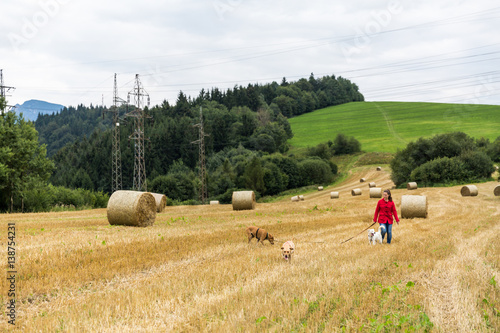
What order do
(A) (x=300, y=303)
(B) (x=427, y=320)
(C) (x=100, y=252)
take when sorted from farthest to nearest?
(C) (x=100, y=252), (A) (x=300, y=303), (B) (x=427, y=320)

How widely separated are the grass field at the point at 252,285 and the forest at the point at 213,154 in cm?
3071

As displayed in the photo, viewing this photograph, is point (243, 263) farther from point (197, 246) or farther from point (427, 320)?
point (427, 320)

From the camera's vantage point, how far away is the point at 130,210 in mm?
19641

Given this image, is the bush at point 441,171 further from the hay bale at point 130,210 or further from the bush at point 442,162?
the hay bale at point 130,210

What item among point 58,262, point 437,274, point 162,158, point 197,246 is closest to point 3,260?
point 58,262

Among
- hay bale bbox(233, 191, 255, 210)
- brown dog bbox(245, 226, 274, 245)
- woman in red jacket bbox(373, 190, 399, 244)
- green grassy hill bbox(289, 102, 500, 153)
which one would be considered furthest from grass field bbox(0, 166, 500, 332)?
green grassy hill bbox(289, 102, 500, 153)

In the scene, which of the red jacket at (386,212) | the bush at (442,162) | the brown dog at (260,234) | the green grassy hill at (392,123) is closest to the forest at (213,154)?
the green grassy hill at (392,123)

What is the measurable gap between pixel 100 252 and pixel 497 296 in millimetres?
9961

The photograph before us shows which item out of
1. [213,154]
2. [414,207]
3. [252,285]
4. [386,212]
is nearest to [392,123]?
[213,154]

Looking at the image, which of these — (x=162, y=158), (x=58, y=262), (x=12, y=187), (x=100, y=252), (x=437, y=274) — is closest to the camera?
(x=437, y=274)

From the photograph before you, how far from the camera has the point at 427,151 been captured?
6825 centimetres

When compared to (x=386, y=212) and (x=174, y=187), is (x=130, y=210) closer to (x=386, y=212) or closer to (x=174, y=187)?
(x=386, y=212)

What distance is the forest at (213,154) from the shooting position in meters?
93.6

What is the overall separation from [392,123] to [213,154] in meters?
59.3
